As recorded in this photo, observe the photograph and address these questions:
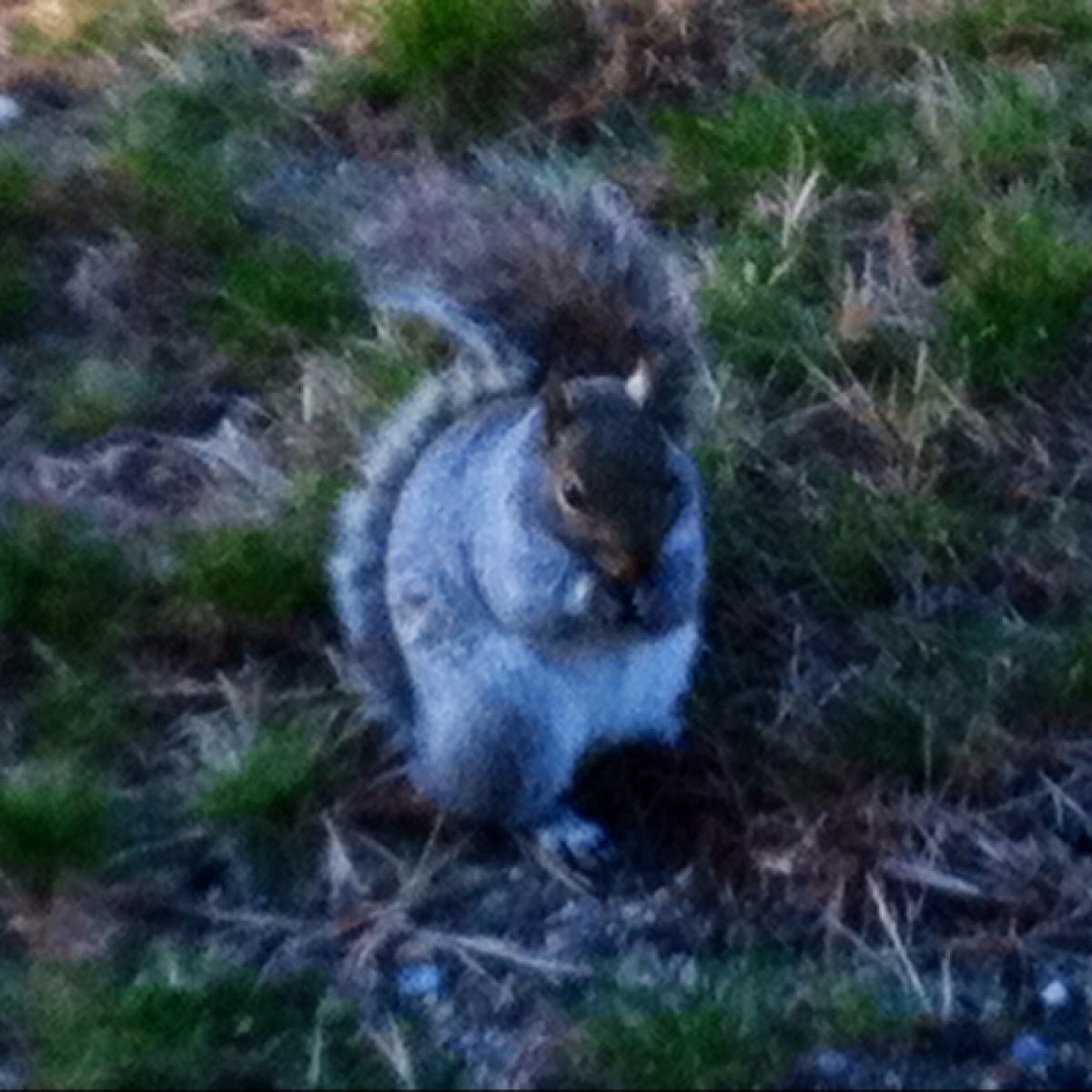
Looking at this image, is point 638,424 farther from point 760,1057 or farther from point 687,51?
point 687,51

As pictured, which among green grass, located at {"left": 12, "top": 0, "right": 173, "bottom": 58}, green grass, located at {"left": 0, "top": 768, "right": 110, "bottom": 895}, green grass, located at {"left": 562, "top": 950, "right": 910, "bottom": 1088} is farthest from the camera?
green grass, located at {"left": 12, "top": 0, "right": 173, "bottom": 58}

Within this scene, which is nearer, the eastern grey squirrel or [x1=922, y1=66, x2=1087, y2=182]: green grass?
the eastern grey squirrel

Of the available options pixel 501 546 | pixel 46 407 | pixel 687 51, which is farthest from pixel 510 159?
pixel 501 546

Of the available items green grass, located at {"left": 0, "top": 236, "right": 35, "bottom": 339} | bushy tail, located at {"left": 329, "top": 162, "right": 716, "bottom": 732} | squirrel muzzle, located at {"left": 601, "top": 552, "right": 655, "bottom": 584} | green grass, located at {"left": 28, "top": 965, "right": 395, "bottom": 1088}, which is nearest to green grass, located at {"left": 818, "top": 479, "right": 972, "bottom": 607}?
bushy tail, located at {"left": 329, "top": 162, "right": 716, "bottom": 732}

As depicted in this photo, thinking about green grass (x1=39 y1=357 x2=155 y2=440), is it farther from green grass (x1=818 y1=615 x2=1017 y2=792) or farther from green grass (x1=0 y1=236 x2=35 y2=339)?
green grass (x1=818 y1=615 x2=1017 y2=792)

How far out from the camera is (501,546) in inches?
144

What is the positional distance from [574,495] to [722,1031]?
657 millimetres

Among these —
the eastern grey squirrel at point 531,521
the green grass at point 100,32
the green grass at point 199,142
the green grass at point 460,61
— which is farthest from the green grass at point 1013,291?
the green grass at point 100,32

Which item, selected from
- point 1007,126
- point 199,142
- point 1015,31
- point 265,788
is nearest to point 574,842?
point 265,788

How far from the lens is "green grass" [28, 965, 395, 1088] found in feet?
11.0

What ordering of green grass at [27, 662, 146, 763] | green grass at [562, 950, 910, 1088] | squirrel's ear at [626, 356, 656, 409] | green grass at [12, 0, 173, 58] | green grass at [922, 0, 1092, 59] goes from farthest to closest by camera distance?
green grass at [12, 0, 173, 58], green grass at [922, 0, 1092, 59], green grass at [27, 662, 146, 763], squirrel's ear at [626, 356, 656, 409], green grass at [562, 950, 910, 1088]

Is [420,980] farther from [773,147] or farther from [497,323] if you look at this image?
[773,147]

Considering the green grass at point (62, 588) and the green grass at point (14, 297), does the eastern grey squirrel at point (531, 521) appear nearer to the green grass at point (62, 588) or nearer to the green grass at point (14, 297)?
→ the green grass at point (62, 588)

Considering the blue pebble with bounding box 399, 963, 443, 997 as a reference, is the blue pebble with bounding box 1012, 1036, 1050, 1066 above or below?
below
